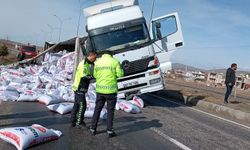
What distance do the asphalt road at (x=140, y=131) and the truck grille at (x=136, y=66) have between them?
169 centimetres

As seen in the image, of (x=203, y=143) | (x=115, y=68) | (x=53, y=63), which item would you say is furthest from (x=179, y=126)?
(x=53, y=63)

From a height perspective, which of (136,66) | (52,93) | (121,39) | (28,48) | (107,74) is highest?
(121,39)

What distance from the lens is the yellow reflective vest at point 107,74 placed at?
25.3 ft

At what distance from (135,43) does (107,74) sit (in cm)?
544

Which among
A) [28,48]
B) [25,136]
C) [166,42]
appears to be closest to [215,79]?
[28,48]

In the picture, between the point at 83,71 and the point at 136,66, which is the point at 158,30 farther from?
the point at 83,71

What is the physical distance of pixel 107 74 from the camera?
7.72 metres

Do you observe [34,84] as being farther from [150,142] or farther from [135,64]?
[150,142]

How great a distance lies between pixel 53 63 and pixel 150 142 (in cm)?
1614

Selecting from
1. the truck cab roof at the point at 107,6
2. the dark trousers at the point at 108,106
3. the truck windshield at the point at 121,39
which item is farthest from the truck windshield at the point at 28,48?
the dark trousers at the point at 108,106

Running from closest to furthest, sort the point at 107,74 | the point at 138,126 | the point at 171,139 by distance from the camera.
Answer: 1. the point at 107,74
2. the point at 171,139
3. the point at 138,126

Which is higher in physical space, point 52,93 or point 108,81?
point 108,81

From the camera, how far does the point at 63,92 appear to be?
1329 cm

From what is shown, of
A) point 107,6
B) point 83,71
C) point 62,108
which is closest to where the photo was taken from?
point 83,71
